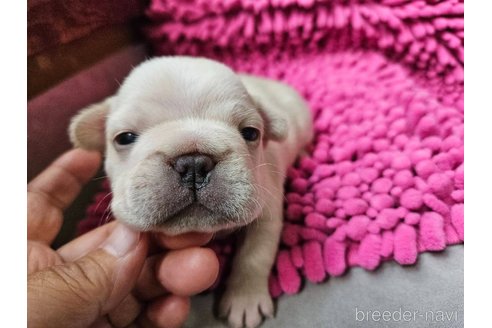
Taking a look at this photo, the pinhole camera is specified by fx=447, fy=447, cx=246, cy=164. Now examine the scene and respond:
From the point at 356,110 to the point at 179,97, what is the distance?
0.77 m

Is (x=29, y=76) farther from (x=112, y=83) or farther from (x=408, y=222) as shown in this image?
(x=408, y=222)

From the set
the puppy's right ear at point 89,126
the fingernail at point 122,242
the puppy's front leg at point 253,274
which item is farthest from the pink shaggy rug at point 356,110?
the fingernail at point 122,242

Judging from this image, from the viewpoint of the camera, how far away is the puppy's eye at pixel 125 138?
1052 mm

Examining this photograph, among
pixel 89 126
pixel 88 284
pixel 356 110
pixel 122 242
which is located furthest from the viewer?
pixel 356 110

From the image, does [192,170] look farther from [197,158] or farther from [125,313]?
[125,313]

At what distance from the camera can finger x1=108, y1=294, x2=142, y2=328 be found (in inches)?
40.8

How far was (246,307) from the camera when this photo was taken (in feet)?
3.57

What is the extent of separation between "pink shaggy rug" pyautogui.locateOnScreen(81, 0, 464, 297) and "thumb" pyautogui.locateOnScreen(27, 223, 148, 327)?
0.99 feet

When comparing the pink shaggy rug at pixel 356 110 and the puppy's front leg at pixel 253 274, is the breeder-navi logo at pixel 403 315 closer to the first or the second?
the pink shaggy rug at pixel 356 110

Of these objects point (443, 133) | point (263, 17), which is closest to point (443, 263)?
point (443, 133)
